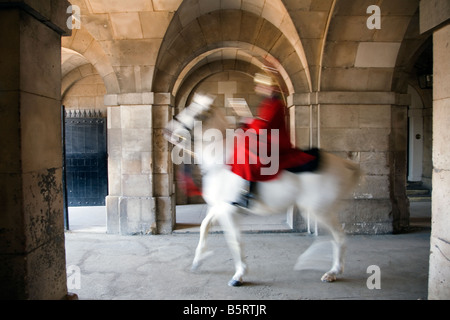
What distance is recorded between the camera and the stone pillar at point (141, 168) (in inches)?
221

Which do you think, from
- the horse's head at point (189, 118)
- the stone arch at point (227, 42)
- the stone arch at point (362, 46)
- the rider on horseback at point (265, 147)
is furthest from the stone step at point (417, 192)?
the horse's head at point (189, 118)

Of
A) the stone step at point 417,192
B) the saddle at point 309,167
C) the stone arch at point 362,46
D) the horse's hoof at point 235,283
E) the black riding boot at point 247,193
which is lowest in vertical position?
the horse's hoof at point 235,283

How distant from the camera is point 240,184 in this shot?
331 centimetres

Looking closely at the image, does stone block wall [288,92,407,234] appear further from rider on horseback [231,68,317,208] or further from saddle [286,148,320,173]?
rider on horseback [231,68,317,208]

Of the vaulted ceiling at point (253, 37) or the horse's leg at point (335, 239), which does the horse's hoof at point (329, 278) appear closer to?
the horse's leg at point (335, 239)

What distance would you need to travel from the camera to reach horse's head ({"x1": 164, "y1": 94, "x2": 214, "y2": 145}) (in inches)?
133

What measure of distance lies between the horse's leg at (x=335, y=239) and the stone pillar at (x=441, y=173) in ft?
3.40

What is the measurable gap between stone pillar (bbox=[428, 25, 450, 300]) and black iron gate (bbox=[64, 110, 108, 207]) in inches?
291

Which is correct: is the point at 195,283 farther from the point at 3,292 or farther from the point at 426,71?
the point at 426,71

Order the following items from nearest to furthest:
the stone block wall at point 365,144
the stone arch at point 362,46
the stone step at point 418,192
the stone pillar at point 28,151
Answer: the stone pillar at point 28,151, the stone arch at point 362,46, the stone block wall at point 365,144, the stone step at point 418,192

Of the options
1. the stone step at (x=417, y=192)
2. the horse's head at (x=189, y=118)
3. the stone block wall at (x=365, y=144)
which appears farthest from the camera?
the stone step at (x=417, y=192)

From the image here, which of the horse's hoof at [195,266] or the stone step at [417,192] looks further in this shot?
the stone step at [417,192]

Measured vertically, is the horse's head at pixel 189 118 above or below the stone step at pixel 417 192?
above
